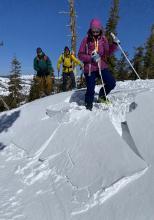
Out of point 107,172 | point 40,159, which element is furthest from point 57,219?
point 40,159

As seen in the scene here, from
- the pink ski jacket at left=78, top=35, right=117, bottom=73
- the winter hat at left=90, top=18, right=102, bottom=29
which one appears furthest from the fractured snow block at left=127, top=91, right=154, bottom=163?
the winter hat at left=90, top=18, right=102, bottom=29

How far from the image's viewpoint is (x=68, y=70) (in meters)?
14.5

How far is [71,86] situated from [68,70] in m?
0.80

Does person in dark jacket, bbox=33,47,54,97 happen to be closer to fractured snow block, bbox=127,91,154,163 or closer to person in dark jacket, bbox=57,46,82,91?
person in dark jacket, bbox=57,46,82,91

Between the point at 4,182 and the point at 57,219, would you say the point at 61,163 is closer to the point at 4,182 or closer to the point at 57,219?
the point at 4,182

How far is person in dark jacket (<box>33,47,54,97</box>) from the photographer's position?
47.5 ft

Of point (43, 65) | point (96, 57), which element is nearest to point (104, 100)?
point (96, 57)

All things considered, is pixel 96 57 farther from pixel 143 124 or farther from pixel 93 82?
pixel 143 124

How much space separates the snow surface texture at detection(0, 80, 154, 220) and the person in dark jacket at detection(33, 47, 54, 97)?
17.6 feet

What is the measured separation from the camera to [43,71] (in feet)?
49.2

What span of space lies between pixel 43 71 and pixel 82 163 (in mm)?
8839

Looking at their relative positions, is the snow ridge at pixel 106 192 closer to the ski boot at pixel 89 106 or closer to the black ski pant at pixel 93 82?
the ski boot at pixel 89 106

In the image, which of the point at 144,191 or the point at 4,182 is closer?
the point at 144,191

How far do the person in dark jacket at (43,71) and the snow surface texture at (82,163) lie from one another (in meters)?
5.38
